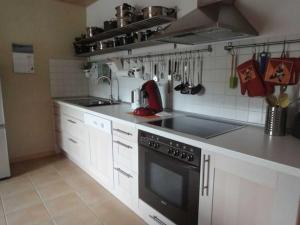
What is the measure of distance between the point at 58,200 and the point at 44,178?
0.58m

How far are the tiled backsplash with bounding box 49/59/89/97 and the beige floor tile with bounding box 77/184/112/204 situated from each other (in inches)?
64.1

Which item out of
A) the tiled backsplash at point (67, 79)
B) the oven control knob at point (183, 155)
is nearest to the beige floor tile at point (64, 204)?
the oven control knob at point (183, 155)

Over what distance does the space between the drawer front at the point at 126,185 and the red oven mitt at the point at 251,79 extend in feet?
3.65

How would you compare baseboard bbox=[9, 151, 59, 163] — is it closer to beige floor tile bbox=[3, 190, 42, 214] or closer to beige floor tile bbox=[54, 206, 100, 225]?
beige floor tile bbox=[3, 190, 42, 214]

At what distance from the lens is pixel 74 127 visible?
108 inches

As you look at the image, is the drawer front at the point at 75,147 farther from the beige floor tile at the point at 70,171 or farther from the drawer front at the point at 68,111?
the drawer front at the point at 68,111

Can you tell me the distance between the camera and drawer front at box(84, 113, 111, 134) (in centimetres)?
→ 206

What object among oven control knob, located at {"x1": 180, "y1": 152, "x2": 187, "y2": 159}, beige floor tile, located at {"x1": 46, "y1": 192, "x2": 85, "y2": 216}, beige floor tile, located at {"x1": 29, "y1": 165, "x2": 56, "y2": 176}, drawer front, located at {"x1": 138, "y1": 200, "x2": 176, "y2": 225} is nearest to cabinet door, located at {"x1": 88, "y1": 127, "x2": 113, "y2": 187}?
beige floor tile, located at {"x1": 46, "y1": 192, "x2": 85, "y2": 216}

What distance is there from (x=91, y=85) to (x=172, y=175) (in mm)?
2560

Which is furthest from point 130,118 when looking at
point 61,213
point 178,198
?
point 61,213

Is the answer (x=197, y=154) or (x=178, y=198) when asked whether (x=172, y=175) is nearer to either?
(x=178, y=198)

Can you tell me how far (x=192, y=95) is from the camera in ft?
6.73

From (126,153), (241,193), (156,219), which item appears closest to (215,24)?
(241,193)

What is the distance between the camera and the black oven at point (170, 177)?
1.33 metres
